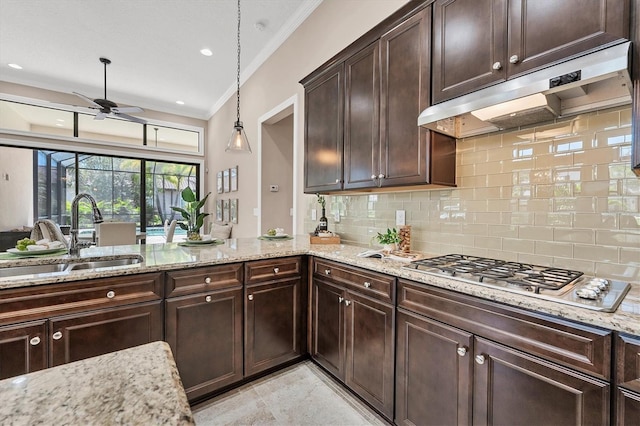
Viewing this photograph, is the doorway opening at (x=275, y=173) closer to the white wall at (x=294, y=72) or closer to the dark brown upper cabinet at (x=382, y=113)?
the white wall at (x=294, y=72)

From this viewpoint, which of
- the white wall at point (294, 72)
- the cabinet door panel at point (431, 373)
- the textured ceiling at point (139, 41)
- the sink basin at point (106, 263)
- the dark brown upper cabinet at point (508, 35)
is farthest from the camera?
the textured ceiling at point (139, 41)

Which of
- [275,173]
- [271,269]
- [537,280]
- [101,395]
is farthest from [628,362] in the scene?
[275,173]

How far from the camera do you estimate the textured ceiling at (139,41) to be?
3.24m

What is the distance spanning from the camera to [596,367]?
0.94 m

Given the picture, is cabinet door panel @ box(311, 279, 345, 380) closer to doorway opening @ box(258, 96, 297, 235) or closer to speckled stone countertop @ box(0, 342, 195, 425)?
speckled stone countertop @ box(0, 342, 195, 425)

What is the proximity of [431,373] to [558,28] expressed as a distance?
168 cm

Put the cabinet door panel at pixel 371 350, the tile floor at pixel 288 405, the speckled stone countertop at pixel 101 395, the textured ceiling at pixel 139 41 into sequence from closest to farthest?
the speckled stone countertop at pixel 101 395 < the cabinet door panel at pixel 371 350 < the tile floor at pixel 288 405 < the textured ceiling at pixel 139 41

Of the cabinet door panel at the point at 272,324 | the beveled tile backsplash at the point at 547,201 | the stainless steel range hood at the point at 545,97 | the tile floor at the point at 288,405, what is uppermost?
the stainless steel range hood at the point at 545,97

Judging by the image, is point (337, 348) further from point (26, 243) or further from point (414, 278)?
point (26, 243)

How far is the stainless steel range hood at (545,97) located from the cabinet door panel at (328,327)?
4.30 feet


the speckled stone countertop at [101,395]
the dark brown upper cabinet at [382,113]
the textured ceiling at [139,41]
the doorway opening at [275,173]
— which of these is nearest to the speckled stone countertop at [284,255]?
the dark brown upper cabinet at [382,113]

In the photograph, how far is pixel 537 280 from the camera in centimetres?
123

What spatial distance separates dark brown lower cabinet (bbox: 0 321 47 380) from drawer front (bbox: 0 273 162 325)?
0.05 meters

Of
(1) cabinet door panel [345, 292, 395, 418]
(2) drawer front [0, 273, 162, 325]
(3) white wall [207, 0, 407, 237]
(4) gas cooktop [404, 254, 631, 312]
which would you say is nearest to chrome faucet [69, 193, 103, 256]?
(2) drawer front [0, 273, 162, 325]
